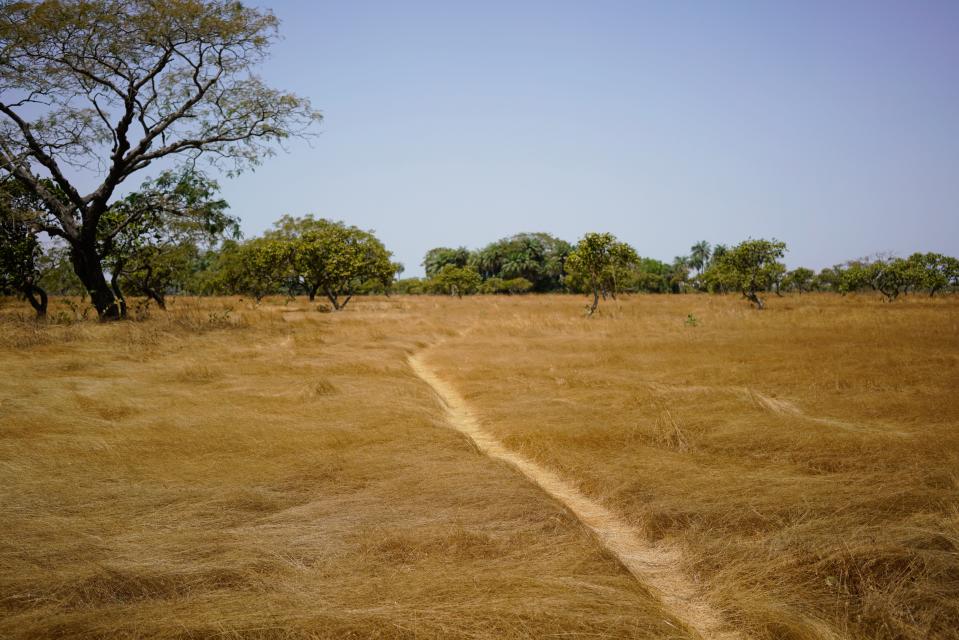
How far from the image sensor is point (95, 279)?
2155cm

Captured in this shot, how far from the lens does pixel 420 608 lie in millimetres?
3705

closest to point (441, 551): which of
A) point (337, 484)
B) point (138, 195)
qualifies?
point (337, 484)

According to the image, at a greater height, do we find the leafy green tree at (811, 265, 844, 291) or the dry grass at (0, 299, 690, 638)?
the leafy green tree at (811, 265, 844, 291)

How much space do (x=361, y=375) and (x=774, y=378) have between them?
372 inches

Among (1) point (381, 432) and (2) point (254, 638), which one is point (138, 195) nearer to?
(1) point (381, 432)

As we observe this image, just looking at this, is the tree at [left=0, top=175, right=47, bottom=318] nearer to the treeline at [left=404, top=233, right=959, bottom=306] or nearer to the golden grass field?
→ the golden grass field

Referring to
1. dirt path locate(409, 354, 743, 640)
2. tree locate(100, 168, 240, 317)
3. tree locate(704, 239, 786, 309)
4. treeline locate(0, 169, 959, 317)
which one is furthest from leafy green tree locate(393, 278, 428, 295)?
dirt path locate(409, 354, 743, 640)

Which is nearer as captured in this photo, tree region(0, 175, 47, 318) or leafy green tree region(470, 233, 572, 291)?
tree region(0, 175, 47, 318)

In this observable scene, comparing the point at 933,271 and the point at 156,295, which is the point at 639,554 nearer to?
the point at 156,295

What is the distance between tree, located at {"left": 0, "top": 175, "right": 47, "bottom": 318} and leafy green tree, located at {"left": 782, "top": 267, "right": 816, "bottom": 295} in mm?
74248

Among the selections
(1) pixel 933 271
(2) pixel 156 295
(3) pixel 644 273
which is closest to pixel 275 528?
(2) pixel 156 295

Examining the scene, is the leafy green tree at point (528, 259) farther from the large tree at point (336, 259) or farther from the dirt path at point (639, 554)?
the dirt path at point (639, 554)

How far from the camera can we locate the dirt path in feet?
13.1

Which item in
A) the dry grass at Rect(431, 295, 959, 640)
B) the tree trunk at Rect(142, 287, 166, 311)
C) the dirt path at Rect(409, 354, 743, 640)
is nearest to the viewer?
the dirt path at Rect(409, 354, 743, 640)
